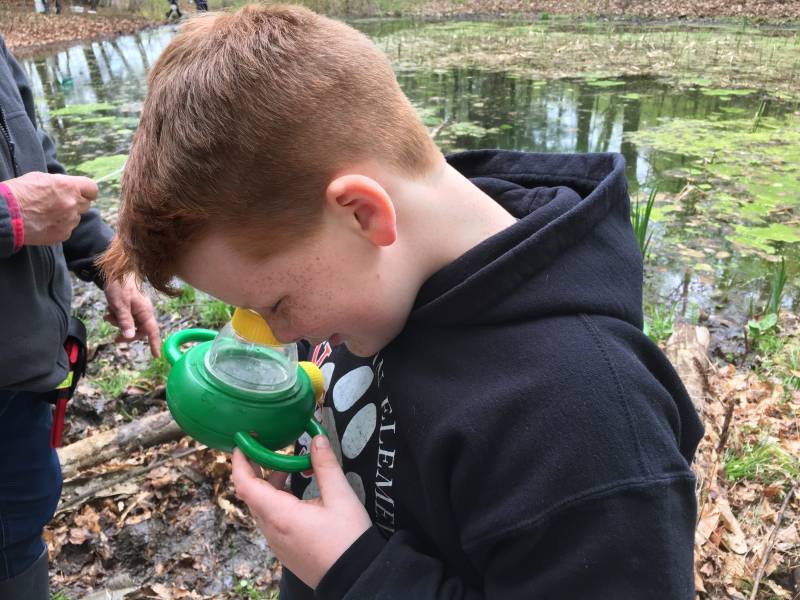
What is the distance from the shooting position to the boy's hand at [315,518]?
3.68 ft

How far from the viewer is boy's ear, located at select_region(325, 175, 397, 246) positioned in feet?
3.18

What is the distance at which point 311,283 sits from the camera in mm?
1072

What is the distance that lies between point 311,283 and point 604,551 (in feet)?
2.02

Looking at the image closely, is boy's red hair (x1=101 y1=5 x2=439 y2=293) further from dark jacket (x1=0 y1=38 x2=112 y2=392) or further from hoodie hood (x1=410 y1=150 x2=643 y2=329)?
dark jacket (x1=0 y1=38 x2=112 y2=392)

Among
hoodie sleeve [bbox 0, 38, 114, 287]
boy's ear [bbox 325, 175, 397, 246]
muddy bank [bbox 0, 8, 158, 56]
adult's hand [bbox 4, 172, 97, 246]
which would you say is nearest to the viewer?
boy's ear [bbox 325, 175, 397, 246]

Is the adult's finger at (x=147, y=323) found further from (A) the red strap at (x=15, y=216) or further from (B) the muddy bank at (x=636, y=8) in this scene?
(B) the muddy bank at (x=636, y=8)

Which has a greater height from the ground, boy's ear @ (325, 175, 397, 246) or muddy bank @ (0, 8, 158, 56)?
boy's ear @ (325, 175, 397, 246)

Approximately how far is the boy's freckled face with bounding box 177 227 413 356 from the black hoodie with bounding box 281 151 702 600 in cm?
8

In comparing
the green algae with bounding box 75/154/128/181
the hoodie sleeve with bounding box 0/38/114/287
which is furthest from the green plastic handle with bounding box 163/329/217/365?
the green algae with bounding box 75/154/128/181

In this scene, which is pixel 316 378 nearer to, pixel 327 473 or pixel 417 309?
pixel 327 473

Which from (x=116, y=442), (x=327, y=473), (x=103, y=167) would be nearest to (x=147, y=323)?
(x=116, y=442)

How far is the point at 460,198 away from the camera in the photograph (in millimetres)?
1137

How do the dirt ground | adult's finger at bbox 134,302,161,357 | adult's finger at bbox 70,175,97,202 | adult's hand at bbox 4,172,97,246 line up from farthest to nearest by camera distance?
the dirt ground
adult's finger at bbox 134,302,161,357
adult's finger at bbox 70,175,97,202
adult's hand at bbox 4,172,97,246

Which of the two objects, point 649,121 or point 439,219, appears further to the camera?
point 649,121
